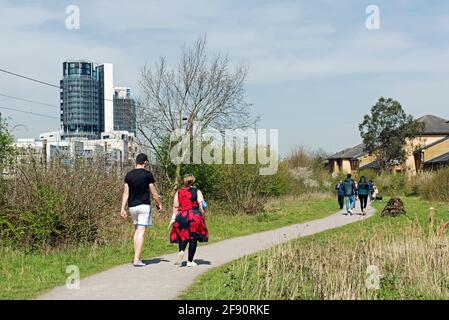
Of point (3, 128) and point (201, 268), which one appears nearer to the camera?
point (201, 268)

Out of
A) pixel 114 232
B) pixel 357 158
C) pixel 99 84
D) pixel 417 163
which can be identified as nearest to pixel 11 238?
pixel 114 232

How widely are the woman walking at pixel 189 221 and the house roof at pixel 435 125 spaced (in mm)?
77889

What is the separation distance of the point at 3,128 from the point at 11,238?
14.7 meters

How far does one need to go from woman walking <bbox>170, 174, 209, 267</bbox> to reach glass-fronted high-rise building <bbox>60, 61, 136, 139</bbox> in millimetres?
24507

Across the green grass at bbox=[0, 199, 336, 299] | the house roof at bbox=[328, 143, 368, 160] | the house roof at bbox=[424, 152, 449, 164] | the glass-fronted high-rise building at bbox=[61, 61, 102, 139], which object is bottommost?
the green grass at bbox=[0, 199, 336, 299]

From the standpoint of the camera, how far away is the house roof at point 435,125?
85.4 meters

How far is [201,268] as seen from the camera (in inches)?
425

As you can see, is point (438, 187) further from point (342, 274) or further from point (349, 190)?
point (342, 274)

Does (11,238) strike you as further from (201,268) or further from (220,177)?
(220,177)

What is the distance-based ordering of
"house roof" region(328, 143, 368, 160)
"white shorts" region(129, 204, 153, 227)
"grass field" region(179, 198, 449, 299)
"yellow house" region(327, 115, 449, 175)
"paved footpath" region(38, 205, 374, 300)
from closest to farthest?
"paved footpath" region(38, 205, 374, 300) < "grass field" region(179, 198, 449, 299) < "white shorts" region(129, 204, 153, 227) < "yellow house" region(327, 115, 449, 175) < "house roof" region(328, 143, 368, 160)

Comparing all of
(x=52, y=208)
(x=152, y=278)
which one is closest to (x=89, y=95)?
(x=52, y=208)

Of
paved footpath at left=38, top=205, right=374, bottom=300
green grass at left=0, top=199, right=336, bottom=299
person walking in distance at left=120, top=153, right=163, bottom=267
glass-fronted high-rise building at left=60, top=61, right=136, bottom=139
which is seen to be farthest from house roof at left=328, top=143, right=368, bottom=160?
person walking in distance at left=120, top=153, right=163, bottom=267

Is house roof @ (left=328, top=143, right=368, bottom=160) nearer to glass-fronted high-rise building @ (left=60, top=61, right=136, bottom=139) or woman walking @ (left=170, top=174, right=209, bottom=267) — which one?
glass-fronted high-rise building @ (left=60, top=61, right=136, bottom=139)

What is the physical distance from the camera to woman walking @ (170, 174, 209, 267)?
10820mm
